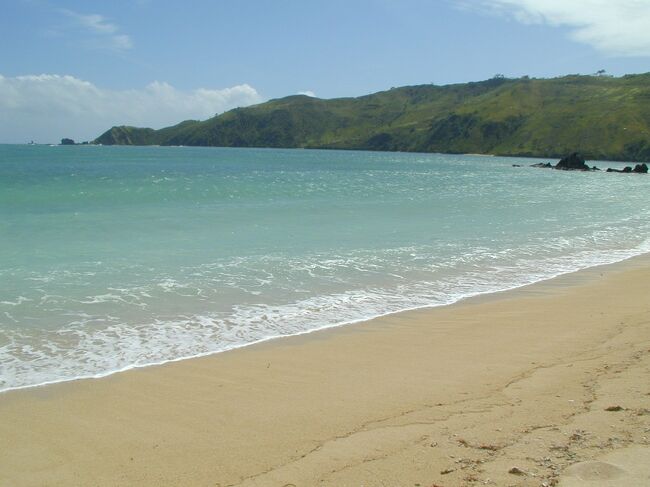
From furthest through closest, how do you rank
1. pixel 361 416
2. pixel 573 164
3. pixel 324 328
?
pixel 573 164
pixel 324 328
pixel 361 416

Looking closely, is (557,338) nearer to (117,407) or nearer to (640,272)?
(117,407)

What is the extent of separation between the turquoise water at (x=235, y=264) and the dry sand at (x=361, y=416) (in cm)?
121

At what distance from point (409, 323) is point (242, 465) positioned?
5806 mm

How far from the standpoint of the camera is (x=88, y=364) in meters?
8.51

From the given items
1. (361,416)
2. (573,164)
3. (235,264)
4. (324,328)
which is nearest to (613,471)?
(361,416)

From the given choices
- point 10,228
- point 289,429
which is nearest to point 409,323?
point 289,429

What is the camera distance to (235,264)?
16.1 metres

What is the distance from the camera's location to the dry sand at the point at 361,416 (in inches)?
208

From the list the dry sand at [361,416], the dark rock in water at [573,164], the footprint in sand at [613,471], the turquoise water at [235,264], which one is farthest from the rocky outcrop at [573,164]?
the footprint in sand at [613,471]

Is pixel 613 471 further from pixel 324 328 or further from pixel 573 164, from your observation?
pixel 573 164

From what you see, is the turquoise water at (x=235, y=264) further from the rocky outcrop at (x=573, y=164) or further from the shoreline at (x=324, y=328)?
the rocky outcrop at (x=573, y=164)

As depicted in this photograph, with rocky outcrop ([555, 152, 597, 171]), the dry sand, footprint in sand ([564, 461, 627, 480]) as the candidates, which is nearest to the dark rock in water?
rocky outcrop ([555, 152, 597, 171])

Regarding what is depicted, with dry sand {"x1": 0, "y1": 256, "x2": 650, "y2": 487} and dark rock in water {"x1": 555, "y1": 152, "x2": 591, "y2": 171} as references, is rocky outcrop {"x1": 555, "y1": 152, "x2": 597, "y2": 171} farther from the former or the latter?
dry sand {"x1": 0, "y1": 256, "x2": 650, "y2": 487}

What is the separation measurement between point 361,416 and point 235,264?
393 inches
